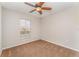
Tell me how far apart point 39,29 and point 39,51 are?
47cm

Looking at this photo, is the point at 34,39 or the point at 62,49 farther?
the point at 62,49

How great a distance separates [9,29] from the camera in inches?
60.7

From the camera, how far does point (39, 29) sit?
67.5 inches

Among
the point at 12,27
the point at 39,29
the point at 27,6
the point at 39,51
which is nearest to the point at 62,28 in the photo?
the point at 39,29

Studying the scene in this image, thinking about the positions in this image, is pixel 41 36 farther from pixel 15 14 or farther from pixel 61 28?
pixel 15 14

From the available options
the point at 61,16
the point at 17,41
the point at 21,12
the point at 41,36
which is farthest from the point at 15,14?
the point at 61,16

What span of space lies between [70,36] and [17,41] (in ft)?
3.52

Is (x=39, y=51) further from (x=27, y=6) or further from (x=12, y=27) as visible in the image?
(x=27, y=6)

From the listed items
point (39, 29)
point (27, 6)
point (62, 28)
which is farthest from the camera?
point (62, 28)

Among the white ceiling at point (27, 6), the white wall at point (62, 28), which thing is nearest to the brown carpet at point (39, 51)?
the white wall at point (62, 28)

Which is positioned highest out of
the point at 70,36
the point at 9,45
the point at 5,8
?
the point at 5,8

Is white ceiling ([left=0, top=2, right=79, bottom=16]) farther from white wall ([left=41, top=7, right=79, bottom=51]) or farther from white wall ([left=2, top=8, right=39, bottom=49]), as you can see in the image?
white wall ([left=41, top=7, right=79, bottom=51])

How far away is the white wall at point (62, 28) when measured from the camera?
1756 mm

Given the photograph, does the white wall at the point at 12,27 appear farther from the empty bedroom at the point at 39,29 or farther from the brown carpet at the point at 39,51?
the brown carpet at the point at 39,51
